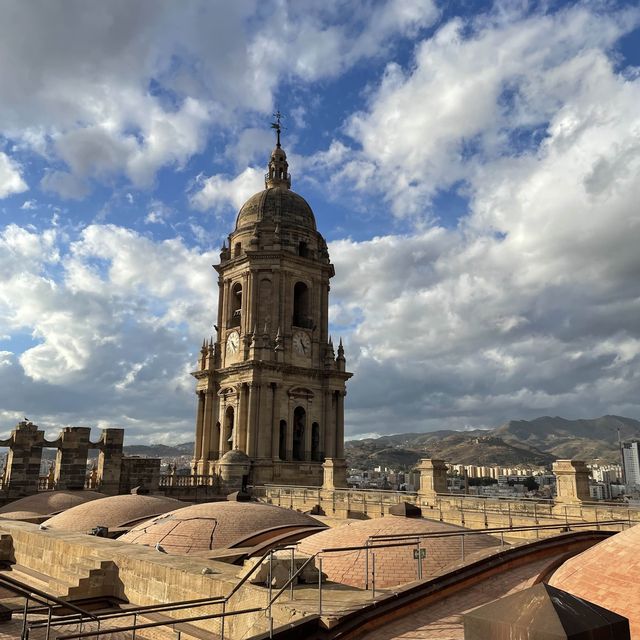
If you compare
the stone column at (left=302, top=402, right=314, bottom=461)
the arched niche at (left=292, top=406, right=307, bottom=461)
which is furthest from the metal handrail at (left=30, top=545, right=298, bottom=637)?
the arched niche at (left=292, top=406, right=307, bottom=461)

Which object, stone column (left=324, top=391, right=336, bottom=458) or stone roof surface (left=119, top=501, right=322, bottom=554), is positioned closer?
stone roof surface (left=119, top=501, right=322, bottom=554)

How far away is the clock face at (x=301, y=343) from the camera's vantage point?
49.1 metres

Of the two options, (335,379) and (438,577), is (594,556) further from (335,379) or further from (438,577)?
(335,379)

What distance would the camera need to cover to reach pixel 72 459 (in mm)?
35312

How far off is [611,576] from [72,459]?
1259 inches

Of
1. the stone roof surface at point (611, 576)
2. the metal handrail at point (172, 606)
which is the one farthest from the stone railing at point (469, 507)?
the metal handrail at point (172, 606)

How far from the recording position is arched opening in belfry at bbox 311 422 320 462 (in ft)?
160

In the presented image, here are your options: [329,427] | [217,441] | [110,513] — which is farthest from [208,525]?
Result: [217,441]

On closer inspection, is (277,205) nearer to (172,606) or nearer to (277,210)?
(277,210)

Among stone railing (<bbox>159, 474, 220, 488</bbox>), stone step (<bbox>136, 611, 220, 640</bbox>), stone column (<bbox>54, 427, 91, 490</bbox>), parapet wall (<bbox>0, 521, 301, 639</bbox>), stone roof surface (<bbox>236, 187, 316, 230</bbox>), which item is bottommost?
stone step (<bbox>136, 611, 220, 640</bbox>)

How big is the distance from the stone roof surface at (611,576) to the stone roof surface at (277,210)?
43029mm

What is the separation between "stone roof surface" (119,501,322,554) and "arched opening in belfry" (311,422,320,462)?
27374 millimetres

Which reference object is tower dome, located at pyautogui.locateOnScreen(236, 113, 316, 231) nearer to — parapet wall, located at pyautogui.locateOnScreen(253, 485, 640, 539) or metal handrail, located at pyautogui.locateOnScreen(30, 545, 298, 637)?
parapet wall, located at pyautogui.locateOnScreen(253, 485, 640, 539)

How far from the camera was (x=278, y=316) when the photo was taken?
160ft
